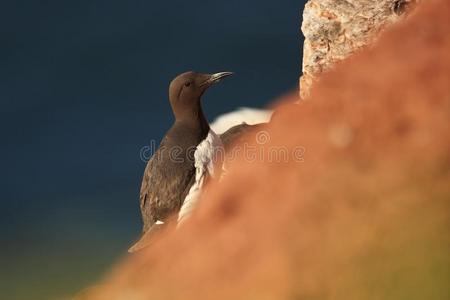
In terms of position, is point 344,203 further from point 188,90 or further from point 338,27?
point 188,90

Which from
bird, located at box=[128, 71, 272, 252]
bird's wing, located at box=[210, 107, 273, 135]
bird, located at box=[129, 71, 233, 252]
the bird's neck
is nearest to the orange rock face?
bird, located at box=[128, 71, 272, 252]

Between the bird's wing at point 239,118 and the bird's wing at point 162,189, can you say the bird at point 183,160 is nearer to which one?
the bird's wing at point 162,189

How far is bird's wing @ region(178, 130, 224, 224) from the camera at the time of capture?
6395 millimetres

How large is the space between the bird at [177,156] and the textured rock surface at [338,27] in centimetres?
90

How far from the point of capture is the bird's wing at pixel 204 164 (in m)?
6.39

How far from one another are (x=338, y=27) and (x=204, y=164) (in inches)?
62.4

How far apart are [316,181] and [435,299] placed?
816mm

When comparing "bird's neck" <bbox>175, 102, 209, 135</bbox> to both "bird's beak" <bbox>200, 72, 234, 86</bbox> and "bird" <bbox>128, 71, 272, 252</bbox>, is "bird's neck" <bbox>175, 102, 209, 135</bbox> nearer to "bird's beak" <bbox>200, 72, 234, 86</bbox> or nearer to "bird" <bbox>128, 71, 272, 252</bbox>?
"bird" <bbox>128, 71, 272, 252</bbox>

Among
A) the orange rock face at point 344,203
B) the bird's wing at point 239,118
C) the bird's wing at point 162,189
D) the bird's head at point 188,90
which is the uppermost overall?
the bird's wing at point 239,118

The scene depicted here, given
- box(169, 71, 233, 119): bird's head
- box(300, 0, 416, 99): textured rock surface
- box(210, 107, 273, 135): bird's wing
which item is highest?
box(210, 107, 273, 135): bird's wing

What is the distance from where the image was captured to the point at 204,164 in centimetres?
665

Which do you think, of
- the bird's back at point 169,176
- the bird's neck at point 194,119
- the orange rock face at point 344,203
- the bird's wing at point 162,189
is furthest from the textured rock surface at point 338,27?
the orange rock face at point 344,203

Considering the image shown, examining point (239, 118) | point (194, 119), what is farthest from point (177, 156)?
point (239, 118)

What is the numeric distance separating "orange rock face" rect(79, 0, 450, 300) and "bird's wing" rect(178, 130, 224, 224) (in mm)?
2056
